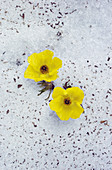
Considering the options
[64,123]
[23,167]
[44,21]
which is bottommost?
[23,167]

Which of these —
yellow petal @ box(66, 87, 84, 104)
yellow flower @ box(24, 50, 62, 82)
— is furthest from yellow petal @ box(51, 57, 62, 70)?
yellow petal @ box(66, 87, 84, 104)

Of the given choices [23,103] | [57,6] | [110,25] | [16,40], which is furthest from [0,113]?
[110,25]

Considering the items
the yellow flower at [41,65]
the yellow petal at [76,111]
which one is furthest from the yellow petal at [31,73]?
the yellow petal at [76,111]

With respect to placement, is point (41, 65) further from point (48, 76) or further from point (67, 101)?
point (67, 101)

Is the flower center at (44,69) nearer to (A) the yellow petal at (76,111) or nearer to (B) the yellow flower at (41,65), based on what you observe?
(B) the yellow flower at (41,65)

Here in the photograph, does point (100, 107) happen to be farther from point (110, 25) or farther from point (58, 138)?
point (110, 25)

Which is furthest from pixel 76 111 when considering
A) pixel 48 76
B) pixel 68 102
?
pixel 48 76
